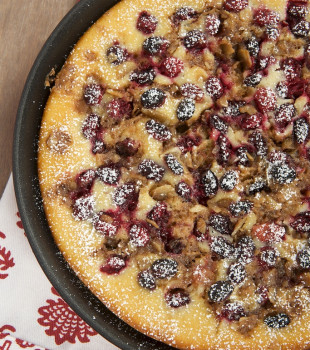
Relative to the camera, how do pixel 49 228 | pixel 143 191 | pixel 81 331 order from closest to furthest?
pixel 143 191, pixel 49 228, pixel 81 331

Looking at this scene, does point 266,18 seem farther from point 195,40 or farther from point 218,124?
point 218,124

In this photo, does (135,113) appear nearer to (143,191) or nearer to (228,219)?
(143,191)

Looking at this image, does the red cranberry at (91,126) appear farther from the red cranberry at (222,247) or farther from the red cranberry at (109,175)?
the red cranberry at (222,247)

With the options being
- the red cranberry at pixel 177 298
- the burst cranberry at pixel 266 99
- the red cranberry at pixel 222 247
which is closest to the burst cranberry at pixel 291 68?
the burst cranberry at pixel 266 99

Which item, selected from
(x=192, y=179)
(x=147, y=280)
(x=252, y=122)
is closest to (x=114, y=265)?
(x=147, y=280)

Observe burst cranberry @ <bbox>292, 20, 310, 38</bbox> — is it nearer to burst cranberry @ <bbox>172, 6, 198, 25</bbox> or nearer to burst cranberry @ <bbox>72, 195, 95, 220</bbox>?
burst cranberry @ <bbox>172, 6, 198, 25</bbox>

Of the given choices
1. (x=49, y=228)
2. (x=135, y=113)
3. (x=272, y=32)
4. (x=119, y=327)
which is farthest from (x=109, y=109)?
(x=119, y=327)

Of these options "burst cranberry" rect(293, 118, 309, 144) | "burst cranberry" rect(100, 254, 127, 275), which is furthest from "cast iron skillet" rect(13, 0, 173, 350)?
"burst cranberry" rect(293, 118, 309, 144)
